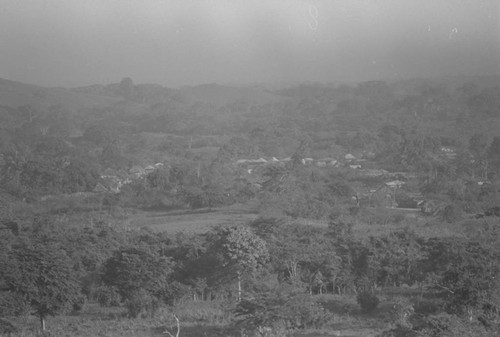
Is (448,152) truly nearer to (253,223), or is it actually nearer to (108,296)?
(253,223)

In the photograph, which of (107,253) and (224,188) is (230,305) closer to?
(107,253)

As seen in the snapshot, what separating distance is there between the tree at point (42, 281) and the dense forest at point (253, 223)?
29 millimetres

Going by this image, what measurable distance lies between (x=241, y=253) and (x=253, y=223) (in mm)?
4213

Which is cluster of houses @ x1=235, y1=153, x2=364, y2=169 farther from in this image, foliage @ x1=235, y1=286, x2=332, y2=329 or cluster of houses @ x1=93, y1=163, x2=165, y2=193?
foliage @ x1=235, y1=286, x2=332, y2=329

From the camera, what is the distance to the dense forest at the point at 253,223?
10.1 metres

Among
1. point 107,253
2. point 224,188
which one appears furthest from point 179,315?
point 224,188

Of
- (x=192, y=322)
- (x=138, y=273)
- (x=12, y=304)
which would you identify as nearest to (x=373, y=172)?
(x=138, y=273)

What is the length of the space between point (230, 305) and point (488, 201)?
→ 1222 centimetres

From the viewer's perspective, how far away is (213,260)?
12516mm

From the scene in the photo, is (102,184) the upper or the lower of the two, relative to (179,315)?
upper

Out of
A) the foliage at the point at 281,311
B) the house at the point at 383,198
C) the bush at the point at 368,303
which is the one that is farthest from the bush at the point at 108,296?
the house at the point at 383,198

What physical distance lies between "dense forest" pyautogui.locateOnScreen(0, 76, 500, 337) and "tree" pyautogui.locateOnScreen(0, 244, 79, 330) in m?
0.03

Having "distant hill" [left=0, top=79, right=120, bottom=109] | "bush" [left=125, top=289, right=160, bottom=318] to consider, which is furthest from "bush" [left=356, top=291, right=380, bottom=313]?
"distant hill" [left=0, top=79, right=120, bottom=109]

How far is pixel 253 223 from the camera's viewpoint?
16422 millimetres
